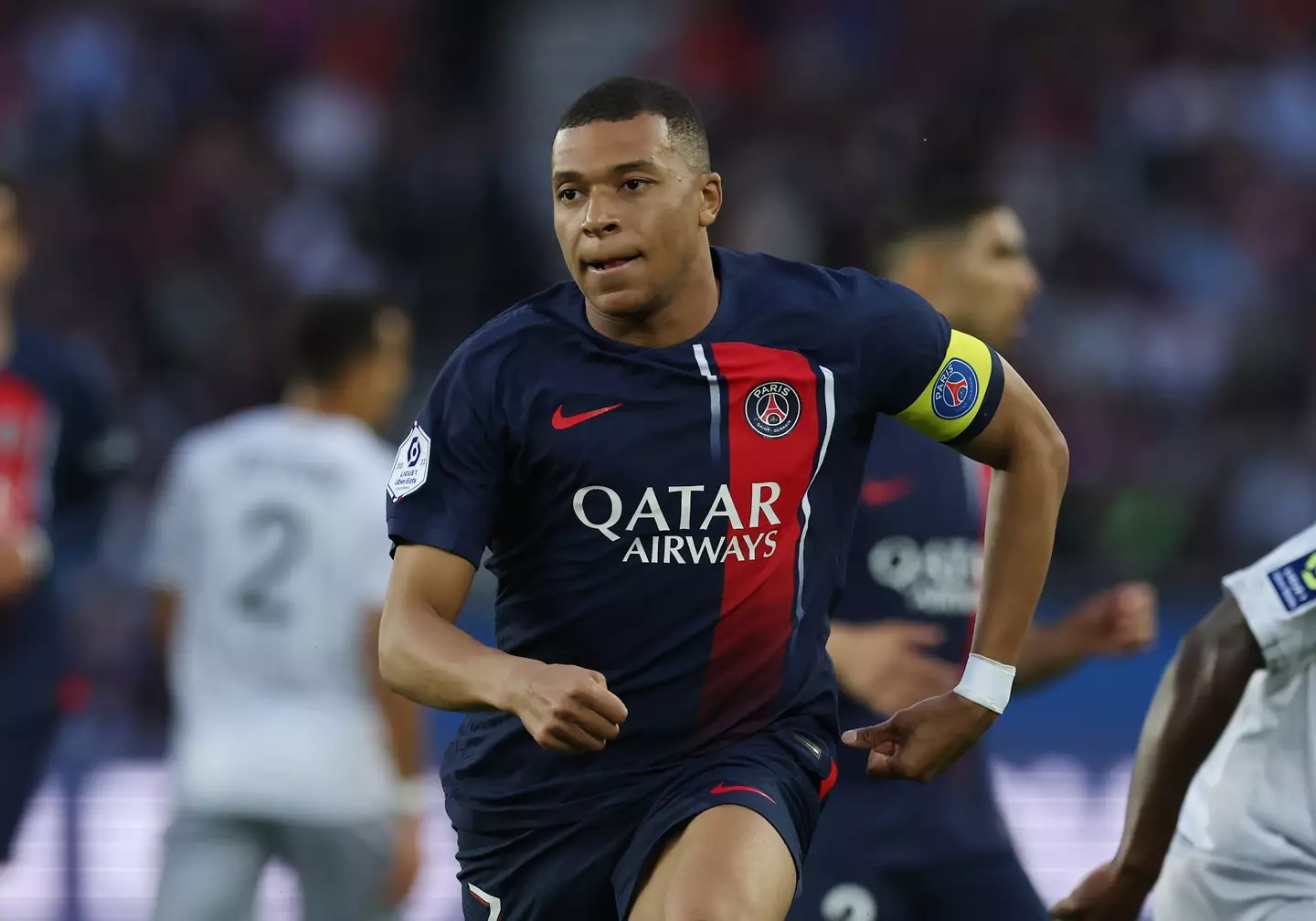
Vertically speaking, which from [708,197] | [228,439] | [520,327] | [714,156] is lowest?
[520,327]

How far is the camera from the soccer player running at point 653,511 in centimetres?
340

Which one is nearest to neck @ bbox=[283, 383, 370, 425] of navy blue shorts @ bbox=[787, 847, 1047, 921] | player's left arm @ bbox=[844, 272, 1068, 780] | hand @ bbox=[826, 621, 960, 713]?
hand @ bbox=[826, 621, 960, 713]

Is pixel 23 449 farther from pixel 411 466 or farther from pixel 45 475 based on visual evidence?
pixel 411 466

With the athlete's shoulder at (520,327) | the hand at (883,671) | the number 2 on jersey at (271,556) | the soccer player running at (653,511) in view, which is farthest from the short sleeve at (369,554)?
the athlete's shoulder at (520,327)

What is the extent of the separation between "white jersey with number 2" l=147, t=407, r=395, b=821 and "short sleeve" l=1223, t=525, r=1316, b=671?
265cm

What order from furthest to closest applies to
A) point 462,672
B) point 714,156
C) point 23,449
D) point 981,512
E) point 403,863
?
1. point 714,156
2. point 23,449
3. point 403,863
4. point 981,512
5. point 462,672

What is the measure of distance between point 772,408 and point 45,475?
3884mm

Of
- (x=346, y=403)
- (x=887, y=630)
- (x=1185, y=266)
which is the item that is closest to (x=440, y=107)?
(x=1185, y=266)

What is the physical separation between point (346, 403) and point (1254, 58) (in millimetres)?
10272

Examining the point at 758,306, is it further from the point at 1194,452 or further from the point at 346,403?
the point at 1194,452

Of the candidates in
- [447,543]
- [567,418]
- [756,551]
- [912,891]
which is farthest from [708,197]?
[912,891]

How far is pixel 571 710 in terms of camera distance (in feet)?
9.41

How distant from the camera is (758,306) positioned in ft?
11.8

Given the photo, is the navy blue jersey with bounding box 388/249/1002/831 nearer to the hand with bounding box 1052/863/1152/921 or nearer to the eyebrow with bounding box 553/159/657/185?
the eyebrow with bounding box 553/159/657/185
